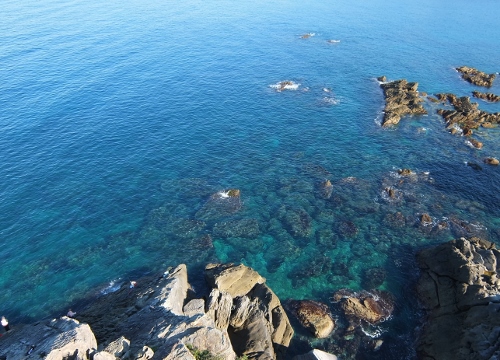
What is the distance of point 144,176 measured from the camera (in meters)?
67.5

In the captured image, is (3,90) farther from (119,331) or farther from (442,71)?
(442,71)

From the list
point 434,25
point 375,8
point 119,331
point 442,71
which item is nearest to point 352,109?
point 442,71

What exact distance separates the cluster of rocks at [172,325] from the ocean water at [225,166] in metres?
4.19

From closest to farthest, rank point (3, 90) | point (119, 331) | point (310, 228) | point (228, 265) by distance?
point (119, 331) < point (228, 265) < point (310, 228) < point (3, 90)

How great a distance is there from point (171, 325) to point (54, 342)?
9.91 meters

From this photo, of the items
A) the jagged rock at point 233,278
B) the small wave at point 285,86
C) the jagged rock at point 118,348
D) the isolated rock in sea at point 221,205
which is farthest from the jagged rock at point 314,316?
the small wave at point 285,86

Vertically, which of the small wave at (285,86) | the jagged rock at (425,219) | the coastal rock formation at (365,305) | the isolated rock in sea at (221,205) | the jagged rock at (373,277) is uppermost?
the jagged rock at (425,219)

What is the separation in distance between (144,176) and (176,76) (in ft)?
164

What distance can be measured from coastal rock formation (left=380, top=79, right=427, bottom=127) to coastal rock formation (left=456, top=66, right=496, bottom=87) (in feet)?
77.8

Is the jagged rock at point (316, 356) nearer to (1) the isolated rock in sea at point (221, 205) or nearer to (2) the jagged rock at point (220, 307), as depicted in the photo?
(2) the jagged rock at point (220, 307)

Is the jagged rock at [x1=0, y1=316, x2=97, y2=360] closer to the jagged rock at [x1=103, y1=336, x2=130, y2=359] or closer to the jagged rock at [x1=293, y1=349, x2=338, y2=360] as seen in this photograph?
the jagged rock at [x1=103, y1=336, x2=130, y2=359]

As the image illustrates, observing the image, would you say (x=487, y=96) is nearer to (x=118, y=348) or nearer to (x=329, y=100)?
(x=329, y=100)

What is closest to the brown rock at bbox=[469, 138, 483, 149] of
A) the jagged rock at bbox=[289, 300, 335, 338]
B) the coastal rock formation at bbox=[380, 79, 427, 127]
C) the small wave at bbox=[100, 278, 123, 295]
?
the coastal rock formation at bbox=[380, 79, 427, 127]

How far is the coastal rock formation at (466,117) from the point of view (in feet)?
273
